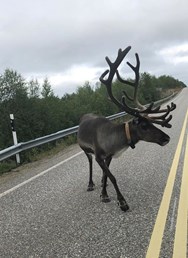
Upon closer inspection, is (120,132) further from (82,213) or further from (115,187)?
(82,213)

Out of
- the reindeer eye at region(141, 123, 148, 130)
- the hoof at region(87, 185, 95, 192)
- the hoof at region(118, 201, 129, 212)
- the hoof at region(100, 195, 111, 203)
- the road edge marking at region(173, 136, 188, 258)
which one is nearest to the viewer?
the road edge marking at region(173, 136, 188, 258)

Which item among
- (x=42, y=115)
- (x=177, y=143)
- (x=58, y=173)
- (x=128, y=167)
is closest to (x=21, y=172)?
(x=58, y=173)

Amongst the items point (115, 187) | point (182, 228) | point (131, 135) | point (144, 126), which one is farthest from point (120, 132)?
point (182, 228)

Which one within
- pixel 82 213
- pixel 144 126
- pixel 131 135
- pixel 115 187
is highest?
pixel 144 126

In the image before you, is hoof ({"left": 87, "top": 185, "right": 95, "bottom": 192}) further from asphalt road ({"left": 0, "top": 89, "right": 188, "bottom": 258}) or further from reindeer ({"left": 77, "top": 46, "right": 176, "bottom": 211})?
reindeer ({"left": 77, "top": 46, "right": 176, "bottom": 211})

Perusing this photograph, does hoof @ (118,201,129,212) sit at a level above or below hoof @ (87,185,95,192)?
above

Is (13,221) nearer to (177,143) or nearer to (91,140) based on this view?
(91,140)

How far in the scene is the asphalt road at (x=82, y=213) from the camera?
4.55 metres

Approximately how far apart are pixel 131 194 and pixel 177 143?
5663 millimetres

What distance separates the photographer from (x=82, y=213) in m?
5.77

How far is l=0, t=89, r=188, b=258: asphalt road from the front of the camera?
4548 mm

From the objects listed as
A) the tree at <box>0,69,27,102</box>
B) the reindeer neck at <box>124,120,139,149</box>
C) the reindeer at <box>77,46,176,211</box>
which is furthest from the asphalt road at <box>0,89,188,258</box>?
the tree at <box>0,69,27,102</box>

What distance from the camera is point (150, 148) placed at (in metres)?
11.4

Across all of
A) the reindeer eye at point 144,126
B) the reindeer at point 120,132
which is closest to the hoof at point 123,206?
the reindeer at point 120,132
